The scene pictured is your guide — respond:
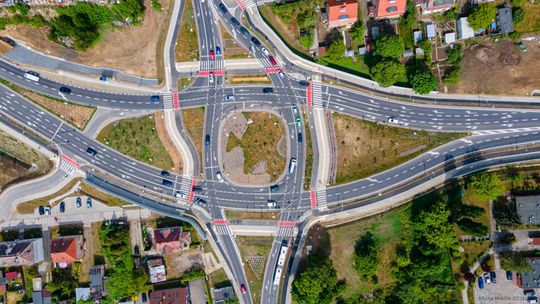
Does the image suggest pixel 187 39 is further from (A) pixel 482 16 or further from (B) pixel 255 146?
(A) pixel 482 16

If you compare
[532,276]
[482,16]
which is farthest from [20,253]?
[482,16]

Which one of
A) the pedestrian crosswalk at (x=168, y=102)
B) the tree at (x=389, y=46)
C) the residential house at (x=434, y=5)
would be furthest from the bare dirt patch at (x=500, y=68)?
the pedestrian crosswalk at (x=168, y=102)

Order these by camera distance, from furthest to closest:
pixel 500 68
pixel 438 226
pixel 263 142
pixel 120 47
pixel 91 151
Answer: pixel 91 151
pixel 120 47
pixel 263 142
pixel 500 68
pixel 438 226

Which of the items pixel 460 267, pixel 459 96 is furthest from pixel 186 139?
pixel 460 267

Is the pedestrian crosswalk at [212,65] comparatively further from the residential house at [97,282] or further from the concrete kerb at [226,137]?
the residential house at [97,282]

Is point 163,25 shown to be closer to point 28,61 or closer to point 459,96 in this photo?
point 28,61

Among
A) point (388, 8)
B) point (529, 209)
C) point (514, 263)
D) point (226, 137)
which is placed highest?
point (388, 8)

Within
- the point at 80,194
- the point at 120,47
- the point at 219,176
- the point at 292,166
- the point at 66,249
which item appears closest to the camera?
the point at 66,249
